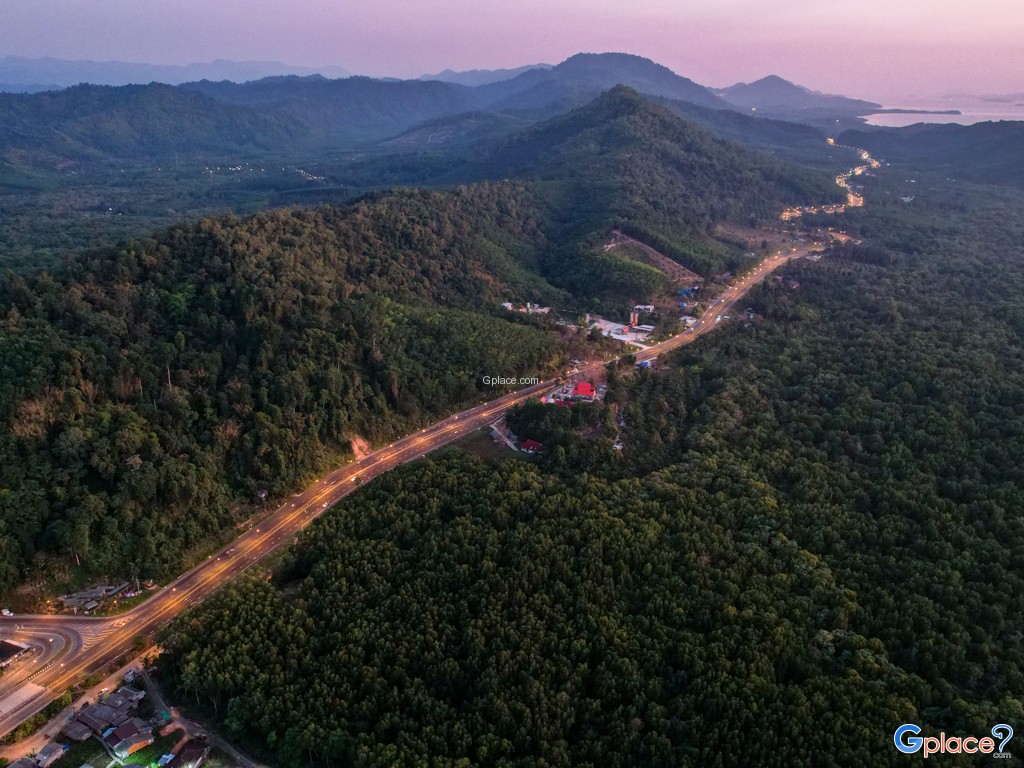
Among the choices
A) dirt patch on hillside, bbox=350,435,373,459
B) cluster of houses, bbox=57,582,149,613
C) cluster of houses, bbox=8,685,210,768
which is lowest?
cluster of houses, bbox=8,685,210,768

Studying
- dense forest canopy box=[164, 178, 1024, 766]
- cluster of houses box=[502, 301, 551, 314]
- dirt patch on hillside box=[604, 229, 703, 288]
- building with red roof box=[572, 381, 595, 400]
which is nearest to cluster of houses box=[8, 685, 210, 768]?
dense forest canopy box=[164, 178, 1024, 766]

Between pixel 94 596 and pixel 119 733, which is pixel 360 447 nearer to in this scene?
pixel 94 596

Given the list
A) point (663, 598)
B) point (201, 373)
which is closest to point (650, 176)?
point (201, 373)

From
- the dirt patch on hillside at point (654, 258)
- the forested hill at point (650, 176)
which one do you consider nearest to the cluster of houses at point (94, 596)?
the dirt patch on hillside at point (654, 258)

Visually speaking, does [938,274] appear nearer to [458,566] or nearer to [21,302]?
[458,566]

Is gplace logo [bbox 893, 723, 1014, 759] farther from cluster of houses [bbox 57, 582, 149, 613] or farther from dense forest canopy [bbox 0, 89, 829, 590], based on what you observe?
cluster of houses [bbox 57, 582, 149, 613]

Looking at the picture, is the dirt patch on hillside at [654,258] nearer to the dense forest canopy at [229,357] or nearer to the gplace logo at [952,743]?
the dense forest canopy at [229,357]
